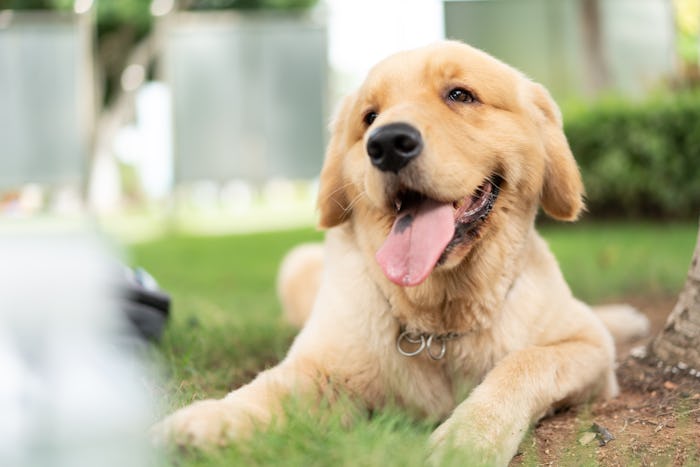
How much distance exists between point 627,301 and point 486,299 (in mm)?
→ 2968

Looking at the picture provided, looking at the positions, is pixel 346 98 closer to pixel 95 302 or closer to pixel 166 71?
pixel 95 302

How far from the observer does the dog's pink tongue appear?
260 cm

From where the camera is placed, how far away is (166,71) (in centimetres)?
1280

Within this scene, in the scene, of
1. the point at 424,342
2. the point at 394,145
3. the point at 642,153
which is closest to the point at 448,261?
the point at 424,342

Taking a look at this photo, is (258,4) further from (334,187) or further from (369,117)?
(369,117)

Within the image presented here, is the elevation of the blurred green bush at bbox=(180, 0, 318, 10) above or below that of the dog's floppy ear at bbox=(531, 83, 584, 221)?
below

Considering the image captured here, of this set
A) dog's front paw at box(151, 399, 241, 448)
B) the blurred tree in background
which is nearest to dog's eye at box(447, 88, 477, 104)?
dog's front paw at box(151, 399, 241, 448)

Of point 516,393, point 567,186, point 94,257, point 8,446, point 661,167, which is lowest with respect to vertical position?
point 661,167

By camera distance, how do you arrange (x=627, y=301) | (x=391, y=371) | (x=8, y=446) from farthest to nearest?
(x=627, y=301), (x=391, y=371), (x=8, y=446)

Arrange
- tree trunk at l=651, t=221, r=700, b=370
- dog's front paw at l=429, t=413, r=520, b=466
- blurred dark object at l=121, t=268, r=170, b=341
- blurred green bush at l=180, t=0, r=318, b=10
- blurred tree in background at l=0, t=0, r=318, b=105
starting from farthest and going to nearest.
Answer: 1. blurred green bush at l=180, t=0, r=318, b=10
2. blurred tree in background at l=0, t=0, r=318, b=105
3. blurred dark object at l=121, t=268, r=170, b=341
4. tree trunk at l=651, t=221, r=700, b=370
5. dog's front paw at l=429, t=413, r=520, b=466

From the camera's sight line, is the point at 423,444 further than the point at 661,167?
No

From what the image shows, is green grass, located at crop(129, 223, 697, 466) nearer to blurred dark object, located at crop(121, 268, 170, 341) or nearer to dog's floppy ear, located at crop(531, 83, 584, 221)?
blurred dark object, located at crop(121, 268, 170, 341)

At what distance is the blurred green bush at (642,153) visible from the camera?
1020 centimetres

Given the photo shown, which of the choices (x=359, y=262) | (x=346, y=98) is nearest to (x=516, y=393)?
(x=359, y=262)
